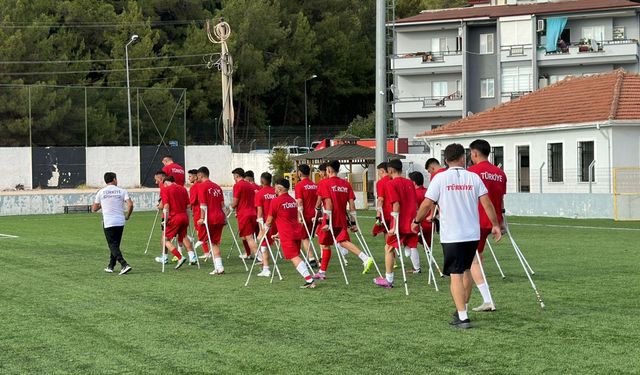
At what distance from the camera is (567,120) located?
124ft

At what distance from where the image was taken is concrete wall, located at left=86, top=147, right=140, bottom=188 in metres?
49.8

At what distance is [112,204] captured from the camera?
58.8 feet

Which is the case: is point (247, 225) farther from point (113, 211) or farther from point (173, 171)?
point (173, 171)

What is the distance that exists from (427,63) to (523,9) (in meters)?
7.00

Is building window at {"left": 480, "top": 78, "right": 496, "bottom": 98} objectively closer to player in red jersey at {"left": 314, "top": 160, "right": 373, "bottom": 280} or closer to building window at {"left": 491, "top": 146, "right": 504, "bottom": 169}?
building window at {"left": 491, "top": 146, "right": 504, "bottom": 169}

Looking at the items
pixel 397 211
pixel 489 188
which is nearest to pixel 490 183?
pixel 489 188

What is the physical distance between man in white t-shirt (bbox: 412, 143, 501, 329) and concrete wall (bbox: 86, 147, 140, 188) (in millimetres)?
40496

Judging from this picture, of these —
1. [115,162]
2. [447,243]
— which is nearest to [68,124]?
[115,162]

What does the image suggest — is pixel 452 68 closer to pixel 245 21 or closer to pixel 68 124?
pixel 245 21

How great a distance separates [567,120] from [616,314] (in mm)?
27354

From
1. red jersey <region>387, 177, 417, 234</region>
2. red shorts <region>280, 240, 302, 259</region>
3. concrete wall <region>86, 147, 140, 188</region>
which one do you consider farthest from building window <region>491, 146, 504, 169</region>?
red shorts <region>280, 240, 302, 259</region>

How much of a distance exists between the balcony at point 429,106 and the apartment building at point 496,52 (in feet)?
0.21

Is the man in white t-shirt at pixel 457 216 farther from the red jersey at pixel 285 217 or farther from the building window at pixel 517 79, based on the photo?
the building window at pixel 517 79

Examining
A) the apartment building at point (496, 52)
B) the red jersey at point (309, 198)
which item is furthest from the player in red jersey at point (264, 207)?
the apartment building at point (496, 52)
